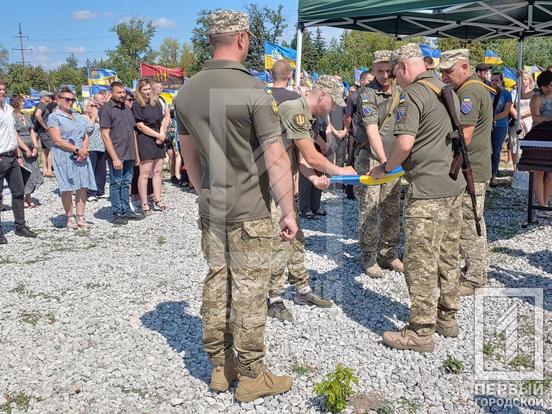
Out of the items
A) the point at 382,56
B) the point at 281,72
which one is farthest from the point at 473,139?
the point at 281,72

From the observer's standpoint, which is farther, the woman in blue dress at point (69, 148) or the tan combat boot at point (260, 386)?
the woman in blue dress at point (69, 148)

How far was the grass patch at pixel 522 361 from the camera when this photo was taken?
11.5 ft

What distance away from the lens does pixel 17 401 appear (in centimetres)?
312

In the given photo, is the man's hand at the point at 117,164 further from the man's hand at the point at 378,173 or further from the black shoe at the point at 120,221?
the man's hand at the point at 378,173

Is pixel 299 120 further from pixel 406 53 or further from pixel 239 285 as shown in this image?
pixel 239 285

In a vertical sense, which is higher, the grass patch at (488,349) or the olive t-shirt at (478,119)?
the olive t-shirt at (478,119)

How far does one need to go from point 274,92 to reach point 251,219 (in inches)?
60.5

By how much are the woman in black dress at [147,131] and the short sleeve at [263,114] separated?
18.1 ft

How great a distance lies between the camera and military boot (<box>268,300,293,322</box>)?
419 centimetres

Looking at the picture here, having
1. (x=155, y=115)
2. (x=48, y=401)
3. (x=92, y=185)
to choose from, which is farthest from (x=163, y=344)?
(x=155, y=115)

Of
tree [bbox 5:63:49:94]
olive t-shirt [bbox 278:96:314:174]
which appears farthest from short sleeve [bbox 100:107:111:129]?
tree [bbox 5:63:49:94]

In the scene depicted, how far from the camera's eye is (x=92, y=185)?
732 cm

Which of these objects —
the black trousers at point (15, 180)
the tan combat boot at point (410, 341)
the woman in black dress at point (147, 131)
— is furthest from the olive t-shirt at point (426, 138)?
the black trousers at point (15, 180)

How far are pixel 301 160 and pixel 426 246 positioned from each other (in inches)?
47.0
